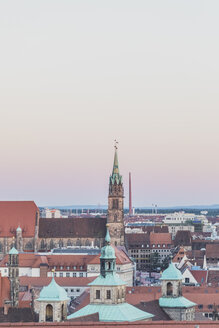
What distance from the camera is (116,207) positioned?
147 metres

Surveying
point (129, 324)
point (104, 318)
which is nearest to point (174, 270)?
point (104, 318)

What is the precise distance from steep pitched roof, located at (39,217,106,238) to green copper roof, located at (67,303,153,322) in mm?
81376

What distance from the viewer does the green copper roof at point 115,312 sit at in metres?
65.8

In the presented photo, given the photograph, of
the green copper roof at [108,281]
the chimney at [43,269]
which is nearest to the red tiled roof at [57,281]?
the chimney at [43,269]

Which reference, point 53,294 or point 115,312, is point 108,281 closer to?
point 115,312

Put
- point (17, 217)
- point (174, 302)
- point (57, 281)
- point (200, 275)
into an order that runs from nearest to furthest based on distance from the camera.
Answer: point (174, 302), point (57, 281), point (200, 275), point (17, 217)

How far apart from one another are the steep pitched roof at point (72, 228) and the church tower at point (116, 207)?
4234mm

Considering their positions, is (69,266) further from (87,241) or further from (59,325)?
(59,325)

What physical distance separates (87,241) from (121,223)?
22.1 feet

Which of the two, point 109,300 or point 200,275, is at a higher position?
point 200,275

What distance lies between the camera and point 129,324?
57.9m

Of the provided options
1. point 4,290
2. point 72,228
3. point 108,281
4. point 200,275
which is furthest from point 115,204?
point 108,281

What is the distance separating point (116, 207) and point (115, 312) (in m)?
80.1

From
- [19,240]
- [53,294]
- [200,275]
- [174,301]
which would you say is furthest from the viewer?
[19,240]
